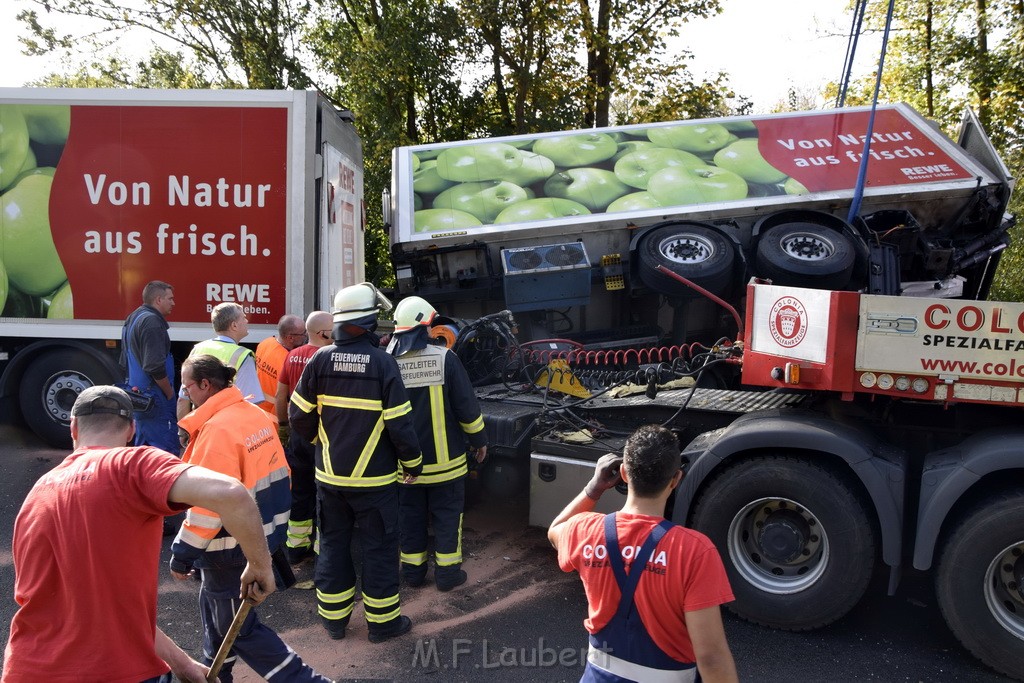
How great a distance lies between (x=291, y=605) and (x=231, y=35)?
527 inches

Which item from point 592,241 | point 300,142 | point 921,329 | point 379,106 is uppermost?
point 379,106

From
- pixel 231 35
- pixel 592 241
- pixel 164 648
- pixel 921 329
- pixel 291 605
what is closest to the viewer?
pixel 164 648

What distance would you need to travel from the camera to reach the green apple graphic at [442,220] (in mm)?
6754

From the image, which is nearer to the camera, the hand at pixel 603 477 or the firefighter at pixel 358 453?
the hand at pixel 603 477

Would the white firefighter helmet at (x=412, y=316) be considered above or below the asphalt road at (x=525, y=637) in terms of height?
above

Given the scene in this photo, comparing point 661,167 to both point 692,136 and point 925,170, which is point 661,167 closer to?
point 692,136

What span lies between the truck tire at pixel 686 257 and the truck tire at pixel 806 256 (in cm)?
28

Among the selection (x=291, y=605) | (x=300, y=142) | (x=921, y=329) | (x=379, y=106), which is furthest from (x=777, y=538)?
(x=379, y=106)

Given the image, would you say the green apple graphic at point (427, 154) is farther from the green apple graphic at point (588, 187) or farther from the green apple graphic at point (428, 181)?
the green apple graphic at point (588, 187)

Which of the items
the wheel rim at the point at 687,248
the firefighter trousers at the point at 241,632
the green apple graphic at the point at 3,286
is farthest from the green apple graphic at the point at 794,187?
the green apple graphic at the point at 3,286

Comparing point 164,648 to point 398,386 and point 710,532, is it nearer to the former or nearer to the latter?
point 398,386

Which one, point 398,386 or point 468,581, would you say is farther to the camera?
point 468,581

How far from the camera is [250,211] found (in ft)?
22.7

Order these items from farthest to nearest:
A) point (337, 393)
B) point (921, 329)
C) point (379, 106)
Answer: point (379, 106) < point (337, 393) < point (921, 329)
